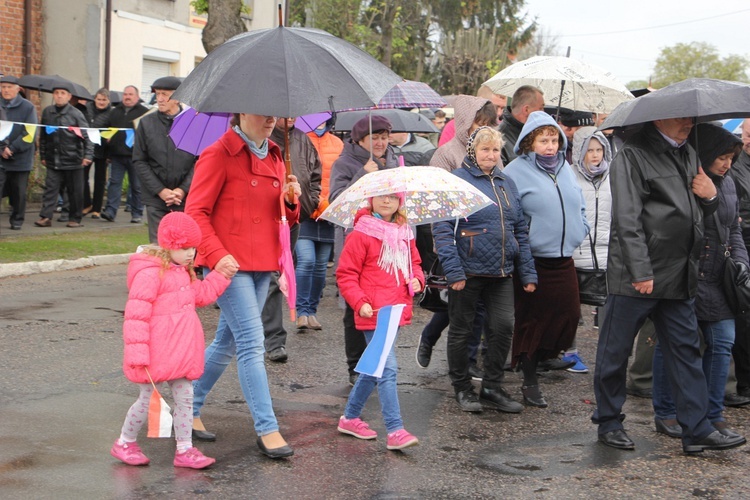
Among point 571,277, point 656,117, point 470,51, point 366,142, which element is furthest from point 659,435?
point 470,51

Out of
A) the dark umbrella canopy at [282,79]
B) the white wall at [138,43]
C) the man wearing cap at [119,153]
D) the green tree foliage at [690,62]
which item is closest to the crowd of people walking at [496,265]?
the dark umbrella canopy at [282,79]

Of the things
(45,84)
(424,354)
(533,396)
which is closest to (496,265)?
(533,396)

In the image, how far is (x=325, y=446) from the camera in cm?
584

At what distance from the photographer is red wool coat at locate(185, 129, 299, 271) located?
5527mm

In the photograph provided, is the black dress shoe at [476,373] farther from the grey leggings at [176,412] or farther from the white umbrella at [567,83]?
the grey leggings at [176,412]

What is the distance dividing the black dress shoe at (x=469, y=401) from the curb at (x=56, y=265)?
6.35 m

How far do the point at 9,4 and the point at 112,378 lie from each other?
14.7m

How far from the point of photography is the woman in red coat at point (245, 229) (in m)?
5.54

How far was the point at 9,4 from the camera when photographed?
1966 cm

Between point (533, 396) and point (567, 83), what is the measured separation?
4.04m

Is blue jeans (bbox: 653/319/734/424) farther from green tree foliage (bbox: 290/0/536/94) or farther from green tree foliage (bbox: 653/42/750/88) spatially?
green tree foliage (bbox: 653/42/750/88)

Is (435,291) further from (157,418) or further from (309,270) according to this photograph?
(157,418)

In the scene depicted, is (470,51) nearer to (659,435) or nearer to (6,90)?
(6,90)

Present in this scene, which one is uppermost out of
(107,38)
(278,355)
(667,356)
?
(107,38)
